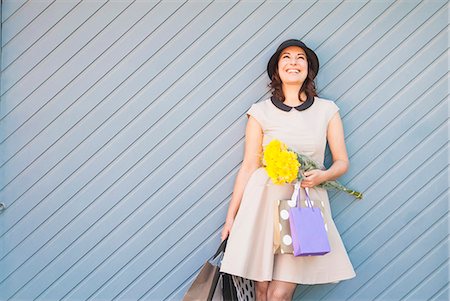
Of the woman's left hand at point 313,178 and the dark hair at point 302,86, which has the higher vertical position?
the dark hair at point 302,86

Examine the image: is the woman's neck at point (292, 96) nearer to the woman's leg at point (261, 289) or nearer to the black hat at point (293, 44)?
the black hat at point (293, 44)

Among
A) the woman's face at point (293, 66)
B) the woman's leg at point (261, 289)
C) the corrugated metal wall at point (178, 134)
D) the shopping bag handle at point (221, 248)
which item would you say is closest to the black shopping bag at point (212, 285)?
the shopping bag handle at point (221, 248)

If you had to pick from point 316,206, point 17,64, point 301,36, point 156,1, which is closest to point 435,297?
point 316,206

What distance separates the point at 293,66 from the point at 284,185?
65 centimetres

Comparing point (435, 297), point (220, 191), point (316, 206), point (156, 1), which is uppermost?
point (156, 1)

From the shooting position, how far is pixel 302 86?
3328 millimetres

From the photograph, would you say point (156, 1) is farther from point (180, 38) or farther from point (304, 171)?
point (304, 171)

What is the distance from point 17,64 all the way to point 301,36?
1.64 m

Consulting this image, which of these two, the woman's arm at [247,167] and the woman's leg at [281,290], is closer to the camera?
the woman's leg at [281,290]

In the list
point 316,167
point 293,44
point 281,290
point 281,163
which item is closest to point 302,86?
point 293,44

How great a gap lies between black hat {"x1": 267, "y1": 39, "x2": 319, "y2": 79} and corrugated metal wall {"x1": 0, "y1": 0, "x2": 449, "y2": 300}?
0.47ft

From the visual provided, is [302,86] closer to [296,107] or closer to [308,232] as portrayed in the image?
[296,107]

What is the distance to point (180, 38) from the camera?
3.47 m

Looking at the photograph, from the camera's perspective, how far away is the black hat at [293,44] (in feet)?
10.7
